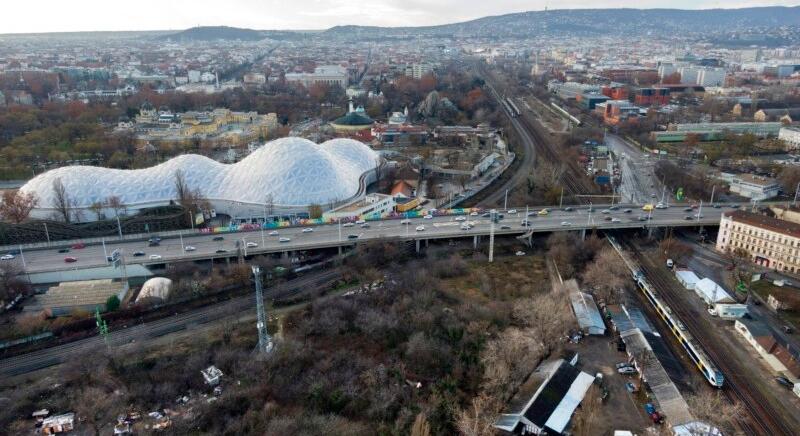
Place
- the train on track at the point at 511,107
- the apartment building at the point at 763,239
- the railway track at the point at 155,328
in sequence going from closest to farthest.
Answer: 1. the railway track at the point at 155,328
2. the apartment building at the point at 763,239
3. the train on track at the point at 511,107

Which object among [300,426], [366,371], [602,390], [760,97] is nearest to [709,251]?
[602,390]

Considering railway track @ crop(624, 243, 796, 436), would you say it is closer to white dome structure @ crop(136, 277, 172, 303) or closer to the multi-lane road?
the multi-lane road

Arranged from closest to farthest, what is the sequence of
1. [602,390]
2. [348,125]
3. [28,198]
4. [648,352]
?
1. [602,390]
2. [648,352]
3. [28,198]
4. [348,125]

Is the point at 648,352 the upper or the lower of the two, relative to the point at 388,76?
lower

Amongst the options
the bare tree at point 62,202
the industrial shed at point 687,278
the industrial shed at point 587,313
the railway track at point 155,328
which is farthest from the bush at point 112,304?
the industrial shed at point 687,278

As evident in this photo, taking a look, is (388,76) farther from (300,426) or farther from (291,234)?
(300,426)

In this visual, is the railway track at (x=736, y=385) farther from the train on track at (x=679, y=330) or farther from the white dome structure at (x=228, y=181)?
the white dome structure at (x=228, y=181)
